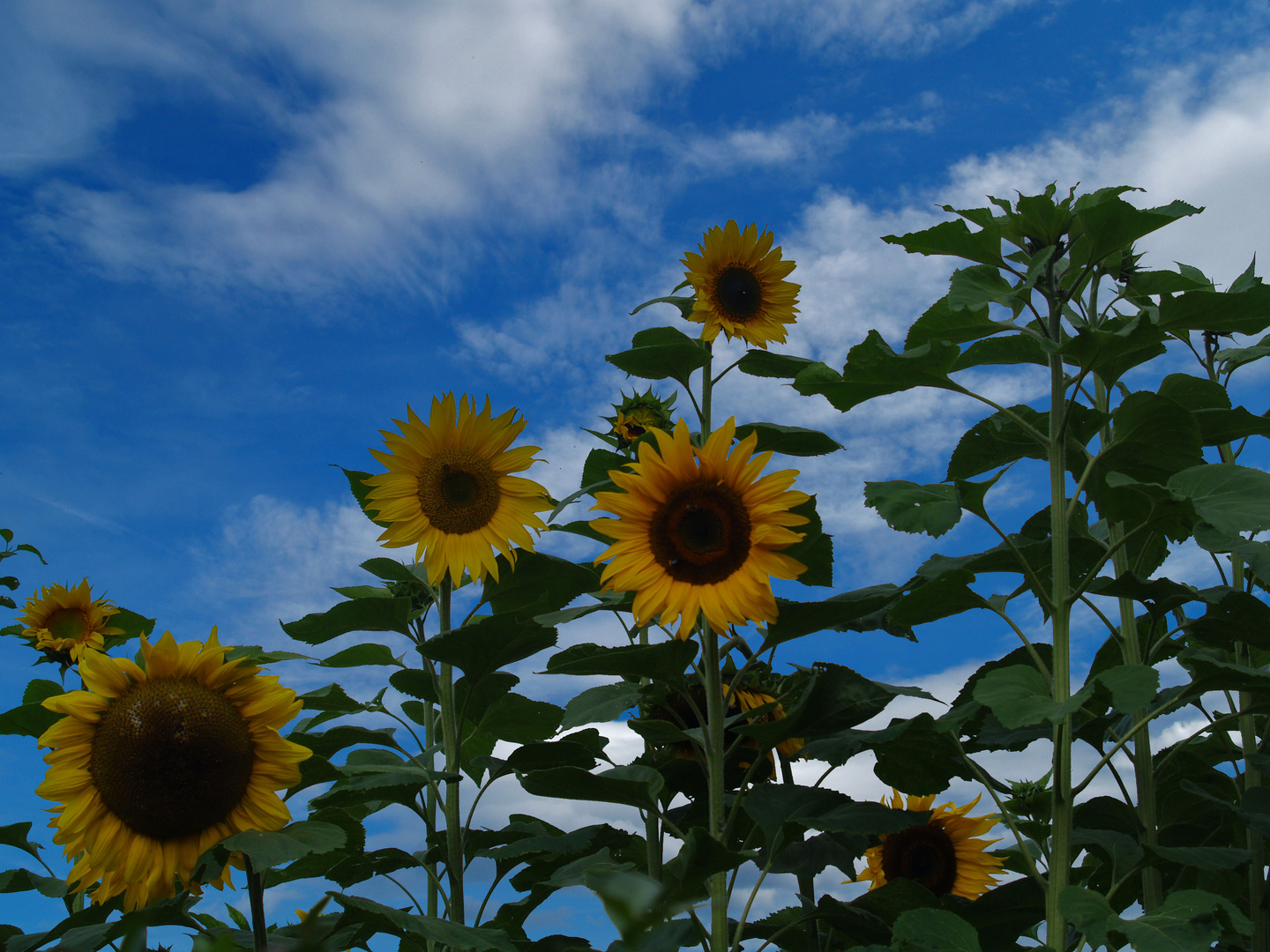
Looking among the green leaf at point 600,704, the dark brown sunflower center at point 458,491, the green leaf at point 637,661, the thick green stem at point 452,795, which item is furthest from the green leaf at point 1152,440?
the thick green stem at point 452,795

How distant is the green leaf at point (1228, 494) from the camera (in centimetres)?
211

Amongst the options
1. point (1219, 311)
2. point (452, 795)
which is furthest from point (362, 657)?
point (1219, 311)

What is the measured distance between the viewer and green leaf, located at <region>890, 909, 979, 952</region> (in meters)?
2.09

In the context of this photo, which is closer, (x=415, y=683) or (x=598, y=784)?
(x=598, y=784)

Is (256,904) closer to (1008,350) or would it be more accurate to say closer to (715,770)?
(715,770)

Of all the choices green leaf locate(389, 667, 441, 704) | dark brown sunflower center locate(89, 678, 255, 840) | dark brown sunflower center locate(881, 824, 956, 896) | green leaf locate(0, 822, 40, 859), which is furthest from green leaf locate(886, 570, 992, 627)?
green leaf locate(0, 822, 40, 859)

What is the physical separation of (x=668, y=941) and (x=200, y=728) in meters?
1.07

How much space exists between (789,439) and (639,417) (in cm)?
108

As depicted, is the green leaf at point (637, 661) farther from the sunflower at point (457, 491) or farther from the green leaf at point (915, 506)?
the green leaf at point (915, 506)

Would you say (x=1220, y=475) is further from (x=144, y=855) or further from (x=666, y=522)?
(x=144, y=855)

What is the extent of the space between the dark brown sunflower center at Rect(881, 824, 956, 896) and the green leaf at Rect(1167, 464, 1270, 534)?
152 cm

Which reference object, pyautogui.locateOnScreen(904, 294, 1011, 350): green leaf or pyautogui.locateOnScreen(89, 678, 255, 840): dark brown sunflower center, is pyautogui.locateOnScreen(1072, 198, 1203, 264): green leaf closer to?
pyautogui.locateOnScreen(904, 294, 1011, 350): green leaf

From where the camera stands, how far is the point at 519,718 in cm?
290

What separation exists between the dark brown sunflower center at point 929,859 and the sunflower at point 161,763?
6.90 feet
